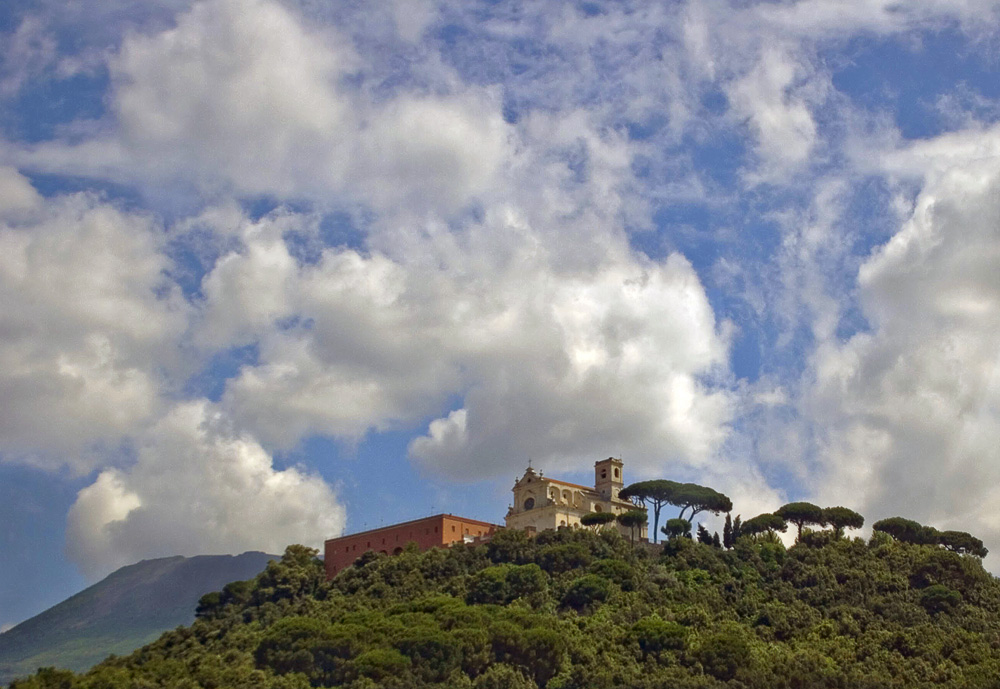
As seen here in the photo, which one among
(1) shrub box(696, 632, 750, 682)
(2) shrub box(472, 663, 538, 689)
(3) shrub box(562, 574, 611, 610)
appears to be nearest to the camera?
(2) shrub box(472, 663, 538, 689)

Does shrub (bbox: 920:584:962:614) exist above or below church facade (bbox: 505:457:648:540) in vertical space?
below

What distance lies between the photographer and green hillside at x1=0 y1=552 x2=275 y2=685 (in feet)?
424

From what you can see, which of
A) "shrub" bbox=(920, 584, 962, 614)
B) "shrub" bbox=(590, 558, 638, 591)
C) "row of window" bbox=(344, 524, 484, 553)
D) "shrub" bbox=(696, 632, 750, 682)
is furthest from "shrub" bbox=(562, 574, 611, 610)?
"shrub" bbox=(920, 584, 962, 614)

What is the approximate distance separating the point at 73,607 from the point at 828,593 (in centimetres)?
11269

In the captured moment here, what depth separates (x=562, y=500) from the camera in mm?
83438

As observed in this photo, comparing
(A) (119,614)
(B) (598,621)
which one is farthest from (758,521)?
(A) (119,614)

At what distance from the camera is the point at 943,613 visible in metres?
68.7

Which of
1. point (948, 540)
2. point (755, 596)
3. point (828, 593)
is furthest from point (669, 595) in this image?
point (948, 540)

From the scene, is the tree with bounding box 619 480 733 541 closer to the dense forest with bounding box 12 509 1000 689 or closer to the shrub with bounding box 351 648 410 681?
the dense forest with bounding box 12 509 1000 689

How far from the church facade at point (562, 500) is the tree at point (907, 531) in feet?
56.2

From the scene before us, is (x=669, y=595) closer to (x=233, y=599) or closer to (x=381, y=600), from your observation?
(x=381, y=600)

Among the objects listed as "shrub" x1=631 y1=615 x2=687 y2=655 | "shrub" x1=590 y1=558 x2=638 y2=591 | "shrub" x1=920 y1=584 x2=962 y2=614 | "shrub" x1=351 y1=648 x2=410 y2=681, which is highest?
"shrub" x1=590 y1=558 x2=638 y2=591

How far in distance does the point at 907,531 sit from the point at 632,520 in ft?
64.2

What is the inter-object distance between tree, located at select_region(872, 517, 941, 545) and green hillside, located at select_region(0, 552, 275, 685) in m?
78.4
